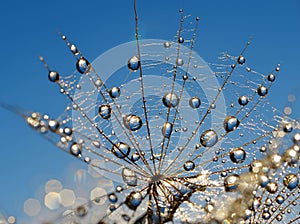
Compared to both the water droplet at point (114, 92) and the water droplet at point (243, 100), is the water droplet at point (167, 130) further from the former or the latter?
the water droplet at point (243, 100)

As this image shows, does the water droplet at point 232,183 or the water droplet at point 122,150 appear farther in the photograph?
the water droplet at point 122,150

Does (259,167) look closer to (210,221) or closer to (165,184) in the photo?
(210,221)

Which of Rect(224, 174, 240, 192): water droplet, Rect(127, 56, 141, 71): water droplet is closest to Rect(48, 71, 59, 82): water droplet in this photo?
Rect(127, 56, 141, 71): water droplet

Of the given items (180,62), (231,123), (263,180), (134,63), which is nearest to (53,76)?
(134,63)

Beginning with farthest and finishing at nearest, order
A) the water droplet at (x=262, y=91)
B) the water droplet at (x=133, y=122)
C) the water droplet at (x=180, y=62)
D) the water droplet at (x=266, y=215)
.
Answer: the water droplet at (x=180, y=62) → the water droplet at (x=262, y=91) → the water droplet at (x=133, y=122) → the water droplet at (x=266, y=215)

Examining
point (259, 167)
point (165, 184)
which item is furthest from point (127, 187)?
point (259, 167)

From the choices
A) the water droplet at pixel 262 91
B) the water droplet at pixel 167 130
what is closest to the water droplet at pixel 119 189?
the water droplet at pixel 167 130
